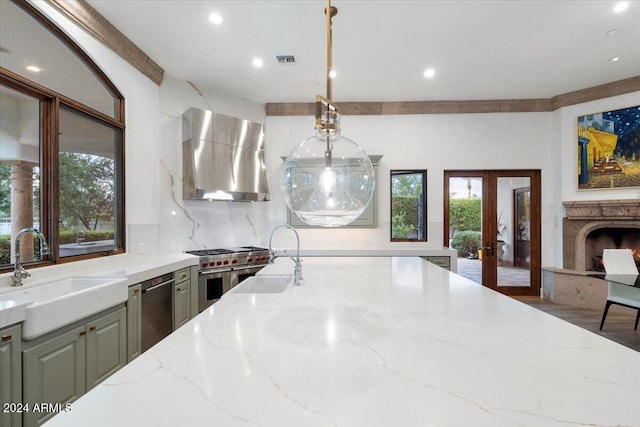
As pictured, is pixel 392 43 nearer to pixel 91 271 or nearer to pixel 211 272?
pixel 211 272

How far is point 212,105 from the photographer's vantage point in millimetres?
4355

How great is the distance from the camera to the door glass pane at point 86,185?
267 centimetres

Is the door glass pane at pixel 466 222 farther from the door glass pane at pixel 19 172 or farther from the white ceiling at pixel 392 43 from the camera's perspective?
the door glass pane at pixel 19 172

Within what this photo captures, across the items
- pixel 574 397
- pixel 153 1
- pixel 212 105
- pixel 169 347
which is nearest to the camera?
pixel 574 397

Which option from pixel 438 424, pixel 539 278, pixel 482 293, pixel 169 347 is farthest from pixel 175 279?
pixel 539 278

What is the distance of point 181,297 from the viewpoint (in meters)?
3.30

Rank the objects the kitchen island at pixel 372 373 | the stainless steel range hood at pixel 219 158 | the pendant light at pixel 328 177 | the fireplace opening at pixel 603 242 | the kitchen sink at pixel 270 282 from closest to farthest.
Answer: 1. the kitchen island at pixel 372 373
2. the pendant light at pixel 328 177
3. the kitchen sink at pixel 270 282
4. the stainless steel range hood at pixel 219 158
5. the fireplace opening at pixel 603 242

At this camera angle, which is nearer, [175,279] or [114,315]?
[114,315]

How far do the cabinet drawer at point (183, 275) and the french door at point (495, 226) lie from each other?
12.7 ft

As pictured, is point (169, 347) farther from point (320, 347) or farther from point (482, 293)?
point (482, 293)

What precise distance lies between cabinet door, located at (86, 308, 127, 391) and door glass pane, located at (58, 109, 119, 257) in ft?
2.81

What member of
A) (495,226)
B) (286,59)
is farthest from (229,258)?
(495,226)

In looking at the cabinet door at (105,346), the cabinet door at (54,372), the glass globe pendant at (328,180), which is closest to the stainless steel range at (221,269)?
the cabinet door at (105,346)

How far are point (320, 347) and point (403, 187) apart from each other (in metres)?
4.25
